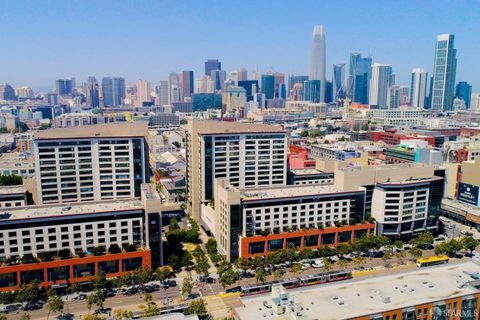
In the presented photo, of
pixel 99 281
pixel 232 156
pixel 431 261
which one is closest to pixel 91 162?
pixel 232 156

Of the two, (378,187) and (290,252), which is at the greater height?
(378,187)

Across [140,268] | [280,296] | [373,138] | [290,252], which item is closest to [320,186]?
[290,252]

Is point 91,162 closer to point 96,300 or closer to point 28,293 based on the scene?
point 28,293

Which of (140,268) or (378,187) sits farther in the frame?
(378,187)

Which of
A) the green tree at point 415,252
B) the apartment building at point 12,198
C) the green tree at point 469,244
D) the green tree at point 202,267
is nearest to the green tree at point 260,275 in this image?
the green tree at point 202,267

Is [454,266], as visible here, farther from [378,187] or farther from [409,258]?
[378,187]

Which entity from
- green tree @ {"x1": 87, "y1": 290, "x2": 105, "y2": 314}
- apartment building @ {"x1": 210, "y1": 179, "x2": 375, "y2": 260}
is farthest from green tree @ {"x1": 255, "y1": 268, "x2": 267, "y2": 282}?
green tree @ {"x1": 87, "y1": 290, "x2": 105, "y2": 314}
